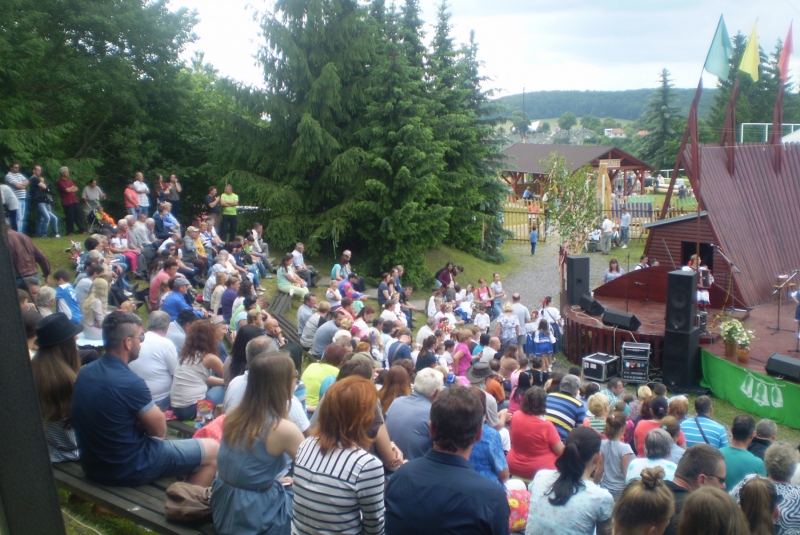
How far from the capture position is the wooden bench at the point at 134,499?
12.7ft

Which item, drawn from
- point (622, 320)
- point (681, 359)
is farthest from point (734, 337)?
point (622, 320)

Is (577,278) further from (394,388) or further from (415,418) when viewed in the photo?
(415,418)

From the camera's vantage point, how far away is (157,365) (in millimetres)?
5980

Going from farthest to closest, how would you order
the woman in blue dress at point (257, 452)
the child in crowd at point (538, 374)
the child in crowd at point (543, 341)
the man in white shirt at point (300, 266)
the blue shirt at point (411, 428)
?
the man in white shirt at point (300, 266) < the child in crowd at point (543, 341) < the child in crowd at point (538, 374) < the blue shirt at point (411, 428) < the woman in blue dress at point (257, 452)

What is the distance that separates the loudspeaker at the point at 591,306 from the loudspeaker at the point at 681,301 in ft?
6.69

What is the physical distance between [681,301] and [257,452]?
11.4 meters

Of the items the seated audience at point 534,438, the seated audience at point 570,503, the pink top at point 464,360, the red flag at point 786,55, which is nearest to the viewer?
the seated audience at point 570,503

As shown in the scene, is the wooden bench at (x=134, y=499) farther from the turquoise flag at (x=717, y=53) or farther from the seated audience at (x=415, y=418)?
the turquoise flag at (x=717, y=53)

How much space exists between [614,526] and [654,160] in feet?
174

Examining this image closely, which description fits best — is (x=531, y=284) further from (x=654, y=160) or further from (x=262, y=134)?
(x=654, y=160)

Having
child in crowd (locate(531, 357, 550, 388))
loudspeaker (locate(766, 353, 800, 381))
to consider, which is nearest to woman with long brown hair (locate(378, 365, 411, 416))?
child in crowd (locate(531, 357, 550, 388))

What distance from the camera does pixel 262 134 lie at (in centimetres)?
1873

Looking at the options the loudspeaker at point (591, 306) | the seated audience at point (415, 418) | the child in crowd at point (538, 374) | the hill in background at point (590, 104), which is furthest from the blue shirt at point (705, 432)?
the hill in background at point (590, 104)

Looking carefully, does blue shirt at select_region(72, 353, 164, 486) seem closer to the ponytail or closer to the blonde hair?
the ponytail
